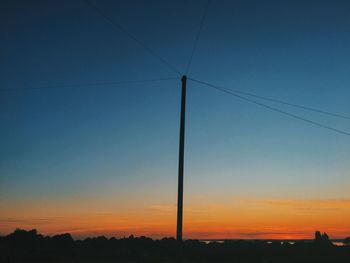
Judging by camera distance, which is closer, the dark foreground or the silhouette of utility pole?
the silhouette of utility pole

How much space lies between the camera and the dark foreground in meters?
46.4

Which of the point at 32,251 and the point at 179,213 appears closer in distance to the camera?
the point at 179,213

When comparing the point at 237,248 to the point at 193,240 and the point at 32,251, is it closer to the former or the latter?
the point at 193,240

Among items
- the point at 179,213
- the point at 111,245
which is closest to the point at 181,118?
the point at 179,213

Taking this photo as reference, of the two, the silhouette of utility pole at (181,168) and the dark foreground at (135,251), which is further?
the dark foreground at (135,251)

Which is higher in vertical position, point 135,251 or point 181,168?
point 135,251

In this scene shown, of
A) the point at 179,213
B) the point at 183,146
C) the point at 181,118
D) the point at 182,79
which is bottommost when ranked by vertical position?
the point at 179,213

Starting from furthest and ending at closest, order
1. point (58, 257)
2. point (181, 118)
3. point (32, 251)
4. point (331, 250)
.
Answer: point (331, 250) < point (32, 251) < point (58, 257) < point (181, 118)

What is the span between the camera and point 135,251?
53.8m

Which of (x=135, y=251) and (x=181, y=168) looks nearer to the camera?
(x=181, y=168)

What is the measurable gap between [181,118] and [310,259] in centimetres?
3975

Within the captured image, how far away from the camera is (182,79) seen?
63.1 feet

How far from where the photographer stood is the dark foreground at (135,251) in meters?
46.4

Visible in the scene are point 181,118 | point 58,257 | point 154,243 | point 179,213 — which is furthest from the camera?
point 154,243
